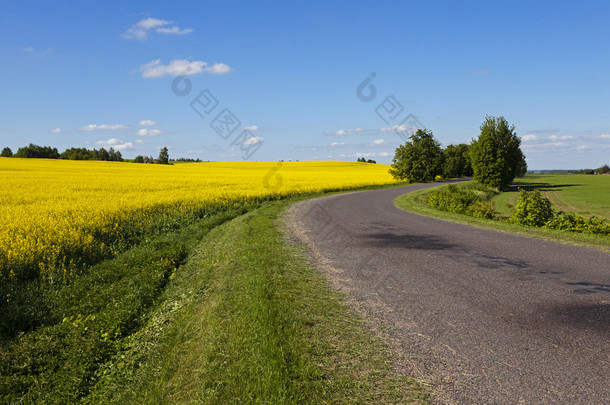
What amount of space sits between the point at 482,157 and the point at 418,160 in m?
11.4

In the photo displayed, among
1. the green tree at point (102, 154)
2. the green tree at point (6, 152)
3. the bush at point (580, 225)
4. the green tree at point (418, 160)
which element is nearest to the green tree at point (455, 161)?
the green tree at point (418, 160)

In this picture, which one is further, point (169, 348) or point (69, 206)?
point (69, 206)

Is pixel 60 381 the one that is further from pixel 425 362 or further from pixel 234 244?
pixel 234 244

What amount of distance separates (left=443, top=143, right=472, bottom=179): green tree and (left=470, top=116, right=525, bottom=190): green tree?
25601mm

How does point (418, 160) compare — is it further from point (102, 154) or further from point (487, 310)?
point (102, 154)

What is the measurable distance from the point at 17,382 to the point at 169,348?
2.01 meters

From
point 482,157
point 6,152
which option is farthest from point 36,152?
point 482,157

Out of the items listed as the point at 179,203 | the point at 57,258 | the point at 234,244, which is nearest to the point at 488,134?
the point at 179,203

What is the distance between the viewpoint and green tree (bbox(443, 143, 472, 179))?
7550cm

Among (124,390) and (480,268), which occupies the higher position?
(480,268)

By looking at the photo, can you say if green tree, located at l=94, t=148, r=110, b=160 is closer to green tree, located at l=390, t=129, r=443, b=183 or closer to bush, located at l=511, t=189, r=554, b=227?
green tree, located at l=390, t=129, r=443, b=183

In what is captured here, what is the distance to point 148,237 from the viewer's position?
12617 millimetres

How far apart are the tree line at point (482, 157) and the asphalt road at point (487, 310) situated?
40837mm

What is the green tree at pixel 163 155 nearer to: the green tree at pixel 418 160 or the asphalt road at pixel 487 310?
the green tree at pixel 418 160
